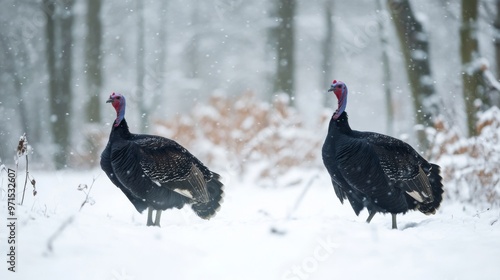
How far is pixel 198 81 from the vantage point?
2316cm

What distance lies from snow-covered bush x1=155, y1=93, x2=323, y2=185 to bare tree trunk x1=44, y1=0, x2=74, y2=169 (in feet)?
15.1

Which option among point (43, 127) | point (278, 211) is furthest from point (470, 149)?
point (43, 127)

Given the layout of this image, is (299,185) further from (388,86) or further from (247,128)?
(388,86)

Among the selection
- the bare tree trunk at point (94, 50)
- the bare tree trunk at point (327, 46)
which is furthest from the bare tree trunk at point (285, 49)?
the bare tree trunk at point (327, 46)

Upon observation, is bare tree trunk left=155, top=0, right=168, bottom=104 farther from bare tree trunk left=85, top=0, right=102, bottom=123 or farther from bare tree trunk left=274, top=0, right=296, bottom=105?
bare tree trunk left=274, top=0, right=296, bottom=105

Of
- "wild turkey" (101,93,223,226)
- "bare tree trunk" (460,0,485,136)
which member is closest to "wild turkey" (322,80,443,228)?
"wild turkey" (101,93,223,226)

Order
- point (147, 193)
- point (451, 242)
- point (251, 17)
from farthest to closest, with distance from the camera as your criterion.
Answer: point (251, 17)
point (147, 193)
point (451, 242)

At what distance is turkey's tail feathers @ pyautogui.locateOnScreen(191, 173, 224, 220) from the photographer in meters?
5.84

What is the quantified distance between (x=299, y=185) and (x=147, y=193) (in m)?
4.79

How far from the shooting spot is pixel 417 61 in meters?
9.59

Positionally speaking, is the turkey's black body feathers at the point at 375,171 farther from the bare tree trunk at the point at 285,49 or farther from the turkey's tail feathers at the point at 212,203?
the bare tree trunk at the point at 285,49

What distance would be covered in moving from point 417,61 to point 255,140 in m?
2.86

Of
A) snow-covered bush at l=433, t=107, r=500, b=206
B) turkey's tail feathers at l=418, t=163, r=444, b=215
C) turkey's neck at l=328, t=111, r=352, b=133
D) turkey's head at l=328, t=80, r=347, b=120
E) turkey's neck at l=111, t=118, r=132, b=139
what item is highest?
turkey's neck at l=111, t=118, r=132, b=139

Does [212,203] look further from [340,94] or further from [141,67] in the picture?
[141,67]
